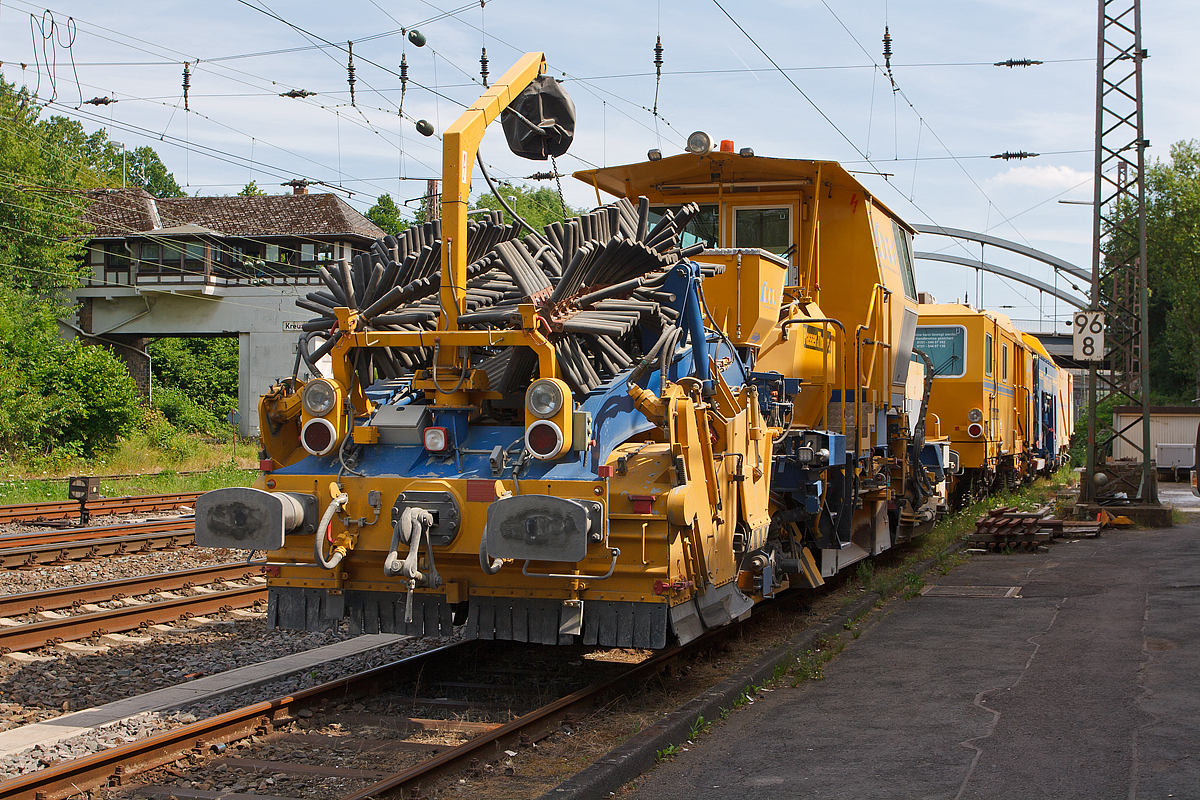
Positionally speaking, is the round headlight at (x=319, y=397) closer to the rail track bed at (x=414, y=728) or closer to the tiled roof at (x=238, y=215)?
the rail track bed at (x=414, y=728)

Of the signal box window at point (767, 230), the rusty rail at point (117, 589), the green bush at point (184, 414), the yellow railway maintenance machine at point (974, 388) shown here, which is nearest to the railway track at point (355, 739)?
the rusty rail at point (117, 589)

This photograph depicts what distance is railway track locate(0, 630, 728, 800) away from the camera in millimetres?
4805

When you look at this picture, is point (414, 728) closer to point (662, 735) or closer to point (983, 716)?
point (662, 735)

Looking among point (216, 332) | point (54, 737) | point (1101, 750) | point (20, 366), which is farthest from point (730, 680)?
point (216, 332)

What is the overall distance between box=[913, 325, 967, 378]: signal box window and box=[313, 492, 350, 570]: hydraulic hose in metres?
13.3

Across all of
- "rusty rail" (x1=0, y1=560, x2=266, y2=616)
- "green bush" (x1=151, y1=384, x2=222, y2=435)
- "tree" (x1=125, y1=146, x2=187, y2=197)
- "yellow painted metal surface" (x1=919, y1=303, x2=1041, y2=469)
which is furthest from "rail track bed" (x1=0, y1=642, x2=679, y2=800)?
"tree" (x1=125, y1=146, x2=187, y2=197)

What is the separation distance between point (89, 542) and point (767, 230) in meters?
9.24

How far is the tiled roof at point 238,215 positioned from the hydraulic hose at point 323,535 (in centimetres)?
3836

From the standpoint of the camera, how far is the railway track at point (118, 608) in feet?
27.2

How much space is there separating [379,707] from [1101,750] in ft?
13.1

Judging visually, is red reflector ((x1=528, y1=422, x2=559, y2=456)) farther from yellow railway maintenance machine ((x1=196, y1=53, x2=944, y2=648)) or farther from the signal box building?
the signal box building

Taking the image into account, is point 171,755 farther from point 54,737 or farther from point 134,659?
point 134,659

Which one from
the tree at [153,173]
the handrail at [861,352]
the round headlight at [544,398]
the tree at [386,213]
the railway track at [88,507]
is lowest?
the railway track at [88,507]

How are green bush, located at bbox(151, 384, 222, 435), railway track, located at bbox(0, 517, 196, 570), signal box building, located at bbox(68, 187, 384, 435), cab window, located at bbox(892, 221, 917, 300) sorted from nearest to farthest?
1. cab window, located at bbox(892, 221, 917, 300)
2. railway track, located at bbox(0, 517, 196, 570)
3. signal box building, located at bbox(68, 187, 384, 435)
4. green bush, located at bbox(151, 384, 222, 435)
